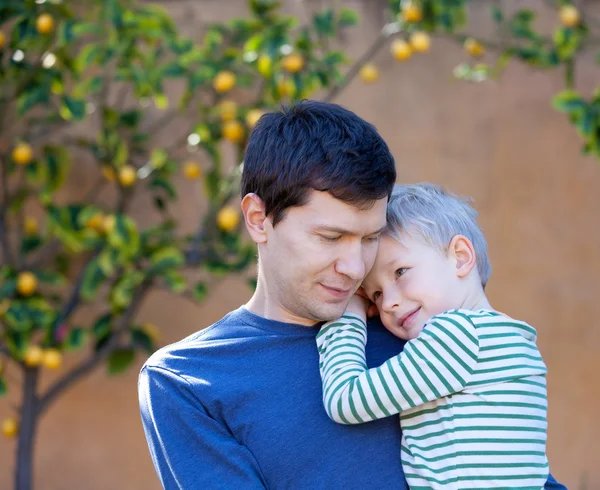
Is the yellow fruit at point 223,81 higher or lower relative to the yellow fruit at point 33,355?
higher

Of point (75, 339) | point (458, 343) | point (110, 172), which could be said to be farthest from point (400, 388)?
point (110, 172)

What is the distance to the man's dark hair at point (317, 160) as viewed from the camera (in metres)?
1.78

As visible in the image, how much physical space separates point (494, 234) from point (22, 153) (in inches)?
80.7

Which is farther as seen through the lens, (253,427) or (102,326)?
(102,326)

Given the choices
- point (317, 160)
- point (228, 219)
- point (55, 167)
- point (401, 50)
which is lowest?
point (228, 219)

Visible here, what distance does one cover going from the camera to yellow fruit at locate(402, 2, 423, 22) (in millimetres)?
3814

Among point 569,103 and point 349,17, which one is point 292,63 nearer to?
point 349,17

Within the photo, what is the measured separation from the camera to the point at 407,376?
1713 millimetres

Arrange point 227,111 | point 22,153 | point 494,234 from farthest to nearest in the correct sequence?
point 494,234
point 227,111
point 22,153

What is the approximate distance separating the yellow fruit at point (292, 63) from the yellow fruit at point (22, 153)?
1066 millimetres

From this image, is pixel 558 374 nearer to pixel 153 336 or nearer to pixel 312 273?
pixel 153 336

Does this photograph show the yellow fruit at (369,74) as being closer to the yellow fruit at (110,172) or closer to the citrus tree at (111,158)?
the citrus tree at (111,158)

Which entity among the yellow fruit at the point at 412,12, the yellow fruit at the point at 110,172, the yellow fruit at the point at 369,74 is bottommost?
the yellow fruit at the point at 110,172


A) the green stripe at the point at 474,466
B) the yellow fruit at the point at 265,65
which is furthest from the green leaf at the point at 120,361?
the green stripe at the point at 474,466
